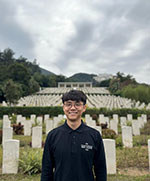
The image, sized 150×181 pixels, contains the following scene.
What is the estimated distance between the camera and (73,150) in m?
1.88

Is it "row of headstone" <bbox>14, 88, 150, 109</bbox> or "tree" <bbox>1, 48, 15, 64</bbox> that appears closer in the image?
"row of headstone" <bbox>14, 88, 150, 109</bbox>

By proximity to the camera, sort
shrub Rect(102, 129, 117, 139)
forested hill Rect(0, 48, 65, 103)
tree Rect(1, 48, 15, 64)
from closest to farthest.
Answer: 1. shrub Rect(102, 129, 117, 139)
2. forested hill Rect(0, 48, 65, 103)
3. tree Rect(1, 48, 15, 64)

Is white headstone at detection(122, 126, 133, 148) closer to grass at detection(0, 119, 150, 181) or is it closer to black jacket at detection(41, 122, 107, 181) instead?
grass at detection(0, 119, 150, 181)

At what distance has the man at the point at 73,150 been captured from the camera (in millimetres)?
1876

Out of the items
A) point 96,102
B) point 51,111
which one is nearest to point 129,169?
point 51,111

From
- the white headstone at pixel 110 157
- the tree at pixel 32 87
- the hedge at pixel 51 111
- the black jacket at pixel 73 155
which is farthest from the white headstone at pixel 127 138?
the tree at pixel 32 87

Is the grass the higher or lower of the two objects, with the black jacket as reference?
lower

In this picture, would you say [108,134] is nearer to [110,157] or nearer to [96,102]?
[110,157]

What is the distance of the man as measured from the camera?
1876 millimetres

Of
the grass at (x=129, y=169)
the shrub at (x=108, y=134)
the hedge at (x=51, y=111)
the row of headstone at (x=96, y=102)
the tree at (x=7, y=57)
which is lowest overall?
the grass at (x=129, y=169)

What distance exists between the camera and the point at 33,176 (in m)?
4.29

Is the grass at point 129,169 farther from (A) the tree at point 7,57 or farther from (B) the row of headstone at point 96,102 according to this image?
(A) the tree at point 7,57

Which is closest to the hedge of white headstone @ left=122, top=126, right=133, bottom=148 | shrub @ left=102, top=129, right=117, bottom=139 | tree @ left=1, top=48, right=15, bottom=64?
shrub @ left=102, top=129, right=117, bottom=139

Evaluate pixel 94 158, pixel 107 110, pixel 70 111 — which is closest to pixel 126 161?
pixel 94 158
